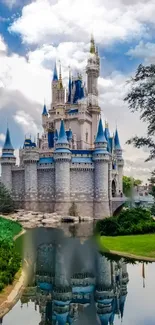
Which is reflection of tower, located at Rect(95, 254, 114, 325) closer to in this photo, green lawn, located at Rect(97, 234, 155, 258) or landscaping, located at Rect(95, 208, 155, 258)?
green lawn, located at Rect(97, 234, 155, 258)

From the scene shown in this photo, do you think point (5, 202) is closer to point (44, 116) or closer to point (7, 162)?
point (7, 162)

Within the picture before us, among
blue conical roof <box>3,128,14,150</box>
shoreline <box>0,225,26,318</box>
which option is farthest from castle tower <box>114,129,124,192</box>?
shoreline <box>0,225,26,318</box>

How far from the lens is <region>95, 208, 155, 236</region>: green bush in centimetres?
2752

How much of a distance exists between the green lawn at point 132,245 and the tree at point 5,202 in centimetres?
2486

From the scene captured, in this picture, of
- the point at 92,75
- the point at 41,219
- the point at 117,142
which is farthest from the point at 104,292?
the point at 92,75

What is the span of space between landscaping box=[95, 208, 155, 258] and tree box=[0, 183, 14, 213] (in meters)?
19.7

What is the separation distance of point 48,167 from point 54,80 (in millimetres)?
16819

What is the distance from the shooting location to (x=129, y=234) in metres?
27.2

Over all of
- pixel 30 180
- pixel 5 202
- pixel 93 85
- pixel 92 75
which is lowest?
pixel 5 202

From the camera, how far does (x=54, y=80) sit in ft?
204

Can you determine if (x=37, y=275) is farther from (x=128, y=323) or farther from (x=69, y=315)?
(x=128, y=323)

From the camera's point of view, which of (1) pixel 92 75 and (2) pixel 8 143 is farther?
(1) pixel 92 75

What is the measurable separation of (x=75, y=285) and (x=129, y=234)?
1293 centimetres

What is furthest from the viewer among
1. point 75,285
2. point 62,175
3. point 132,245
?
point 62,175
